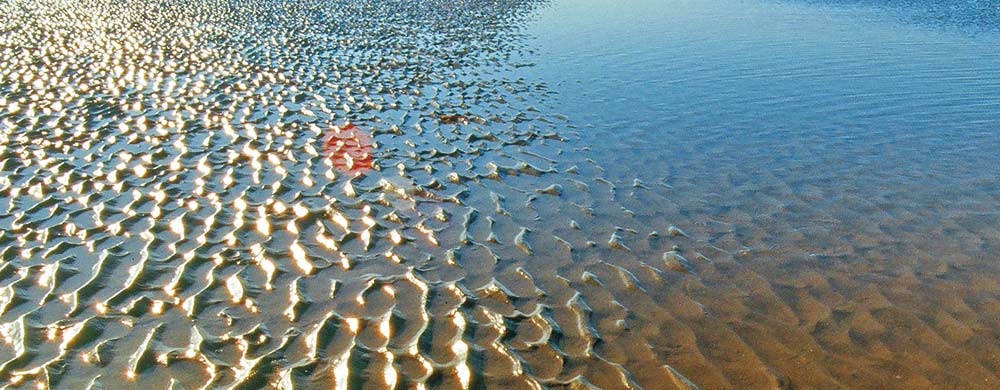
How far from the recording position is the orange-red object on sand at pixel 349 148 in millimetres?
11742

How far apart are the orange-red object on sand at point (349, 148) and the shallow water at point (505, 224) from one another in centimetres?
12

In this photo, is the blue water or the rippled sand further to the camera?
the blue water

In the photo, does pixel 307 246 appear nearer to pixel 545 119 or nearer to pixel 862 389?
pixel 862 389

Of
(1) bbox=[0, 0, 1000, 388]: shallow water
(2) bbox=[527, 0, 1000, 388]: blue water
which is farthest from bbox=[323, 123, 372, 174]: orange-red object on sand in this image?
(2) bbox=[527, 0, 1000, 388]: blue water

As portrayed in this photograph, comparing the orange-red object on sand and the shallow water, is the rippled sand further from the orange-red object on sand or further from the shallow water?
the orange-red object on sand

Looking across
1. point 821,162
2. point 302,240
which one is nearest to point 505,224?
point 302,240

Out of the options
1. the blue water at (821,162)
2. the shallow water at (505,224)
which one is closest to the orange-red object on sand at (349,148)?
the shallow water at (505,224)

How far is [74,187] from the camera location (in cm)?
1052

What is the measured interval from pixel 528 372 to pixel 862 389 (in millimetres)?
2783

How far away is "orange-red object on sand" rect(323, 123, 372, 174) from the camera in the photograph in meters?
11.7

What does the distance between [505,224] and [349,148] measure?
170 inches

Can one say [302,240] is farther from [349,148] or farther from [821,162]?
[821,162]

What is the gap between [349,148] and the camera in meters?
12.7

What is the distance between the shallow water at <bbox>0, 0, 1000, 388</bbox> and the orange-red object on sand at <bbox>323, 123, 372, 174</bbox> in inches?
4.7
